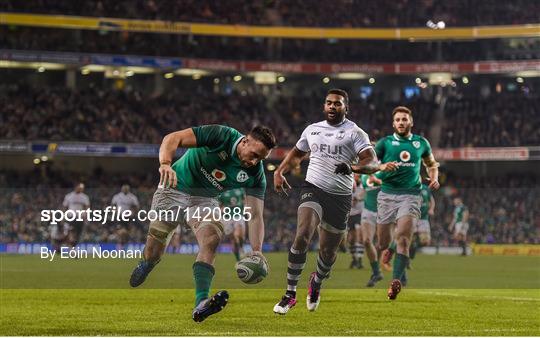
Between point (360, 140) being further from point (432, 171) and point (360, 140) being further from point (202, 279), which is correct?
point (432, 171)

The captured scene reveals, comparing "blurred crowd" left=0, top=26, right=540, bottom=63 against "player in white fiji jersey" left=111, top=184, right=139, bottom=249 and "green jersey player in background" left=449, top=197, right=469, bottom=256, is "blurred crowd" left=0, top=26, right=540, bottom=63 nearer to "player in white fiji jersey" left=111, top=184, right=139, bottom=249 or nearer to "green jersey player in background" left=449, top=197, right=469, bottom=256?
"green jersey player in background" left=449, top=197, right=469, bottom=256

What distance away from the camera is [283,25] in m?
59.8

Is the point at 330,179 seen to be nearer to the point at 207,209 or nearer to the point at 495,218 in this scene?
the point at 207,209

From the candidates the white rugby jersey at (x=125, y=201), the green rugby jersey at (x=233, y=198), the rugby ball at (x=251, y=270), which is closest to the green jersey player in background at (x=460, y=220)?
the white rugby jersey at (x=125, y=201)

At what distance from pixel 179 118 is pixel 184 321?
38.2 m

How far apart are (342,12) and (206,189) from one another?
5025 cm

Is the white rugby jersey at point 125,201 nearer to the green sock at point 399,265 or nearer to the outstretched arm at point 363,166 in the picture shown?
the green sock at point 399,265

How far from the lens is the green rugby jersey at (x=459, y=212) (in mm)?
26906

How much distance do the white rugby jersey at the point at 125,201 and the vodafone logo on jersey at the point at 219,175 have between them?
15.9 ft

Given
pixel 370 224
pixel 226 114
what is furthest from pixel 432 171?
pixel 226 114

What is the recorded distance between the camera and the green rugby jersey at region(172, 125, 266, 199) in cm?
1052

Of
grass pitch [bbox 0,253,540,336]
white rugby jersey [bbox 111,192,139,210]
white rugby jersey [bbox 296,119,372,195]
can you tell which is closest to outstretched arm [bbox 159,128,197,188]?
white rugby jersey [bbox 296,119,372,195]

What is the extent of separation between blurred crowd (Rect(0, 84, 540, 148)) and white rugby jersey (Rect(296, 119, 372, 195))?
35324 millimetres

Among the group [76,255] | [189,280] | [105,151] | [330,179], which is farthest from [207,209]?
[105,151]
